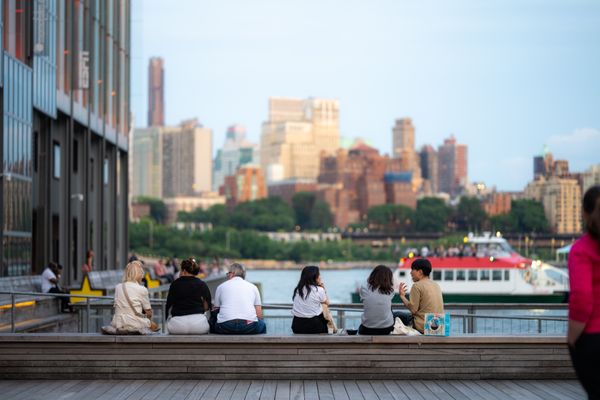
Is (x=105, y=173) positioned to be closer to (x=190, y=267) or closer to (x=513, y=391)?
(x=190, y=267)

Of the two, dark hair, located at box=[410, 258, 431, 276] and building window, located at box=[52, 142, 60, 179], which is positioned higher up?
building window, located at box=[52, 142, 60, 179]

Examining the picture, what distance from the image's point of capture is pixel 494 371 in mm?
15273

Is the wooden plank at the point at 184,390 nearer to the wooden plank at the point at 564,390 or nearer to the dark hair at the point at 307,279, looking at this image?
the dark hair at the point at 307,279

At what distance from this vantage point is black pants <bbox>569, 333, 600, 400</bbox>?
7957 millimetres

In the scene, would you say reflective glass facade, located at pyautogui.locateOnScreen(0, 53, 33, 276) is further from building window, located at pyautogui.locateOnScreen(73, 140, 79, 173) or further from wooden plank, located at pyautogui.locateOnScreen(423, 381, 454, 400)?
wooden plank, located at pyautogui.locateOnScreen(423, 381, 454, 400)

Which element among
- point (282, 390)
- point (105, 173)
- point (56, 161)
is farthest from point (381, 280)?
point (105, 173)

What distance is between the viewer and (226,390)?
14.4 meters

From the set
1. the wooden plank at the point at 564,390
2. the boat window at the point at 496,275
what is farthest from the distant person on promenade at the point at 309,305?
the boat window at the point at 496,275

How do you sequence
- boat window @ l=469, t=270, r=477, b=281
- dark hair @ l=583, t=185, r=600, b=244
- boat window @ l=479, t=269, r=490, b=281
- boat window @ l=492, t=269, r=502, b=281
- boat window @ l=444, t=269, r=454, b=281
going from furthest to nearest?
boat window @ l=492, t=269, r=502, b=281 → boat window @ l=479, t=269, r=490, b=281 → boat window @ l=444, t=269, r=454, b=281 → boat window @ l=469, t=270, r=477, b=281 → dark hair @ l=583, t=185, r=600, b=244

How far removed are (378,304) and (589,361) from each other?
7.28 metres

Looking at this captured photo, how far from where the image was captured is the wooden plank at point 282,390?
13.8m

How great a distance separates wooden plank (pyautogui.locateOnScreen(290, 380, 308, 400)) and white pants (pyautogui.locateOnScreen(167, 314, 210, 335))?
1356 mm

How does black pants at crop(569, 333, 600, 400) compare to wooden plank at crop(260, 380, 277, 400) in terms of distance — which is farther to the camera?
wooden plank at crop(260, 380, 277, 400)

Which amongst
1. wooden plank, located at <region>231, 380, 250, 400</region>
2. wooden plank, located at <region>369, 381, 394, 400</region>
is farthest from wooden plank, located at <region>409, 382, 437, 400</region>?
wooden plank, located at <region>231, 380, 250, 400</region>
